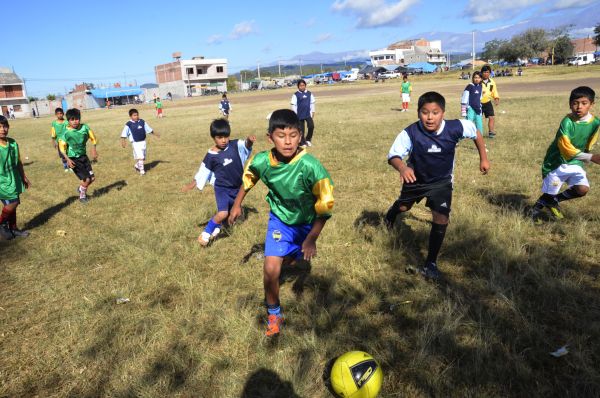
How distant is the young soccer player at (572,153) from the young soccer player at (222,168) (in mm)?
4248

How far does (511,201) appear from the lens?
6.73m

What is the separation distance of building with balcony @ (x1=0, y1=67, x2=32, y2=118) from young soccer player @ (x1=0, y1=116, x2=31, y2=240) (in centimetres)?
8538

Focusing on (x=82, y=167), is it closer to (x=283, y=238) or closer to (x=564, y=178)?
(x=283, y=238)

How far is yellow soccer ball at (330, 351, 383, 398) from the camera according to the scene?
2850 millimetres

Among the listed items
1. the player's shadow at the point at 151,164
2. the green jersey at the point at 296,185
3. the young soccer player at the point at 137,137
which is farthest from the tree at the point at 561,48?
the green jersey at the point at 296,185

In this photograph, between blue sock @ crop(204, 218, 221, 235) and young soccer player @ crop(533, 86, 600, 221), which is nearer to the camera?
young soccer player @ crop(533, 86, 600, 221)

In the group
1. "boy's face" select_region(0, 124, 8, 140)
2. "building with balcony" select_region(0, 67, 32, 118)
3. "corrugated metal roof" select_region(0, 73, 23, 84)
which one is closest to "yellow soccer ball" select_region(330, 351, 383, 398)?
"boy's face" select_region(0, 124, 8, 140)

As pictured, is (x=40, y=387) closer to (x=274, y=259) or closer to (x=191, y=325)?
(x=191, y=325)

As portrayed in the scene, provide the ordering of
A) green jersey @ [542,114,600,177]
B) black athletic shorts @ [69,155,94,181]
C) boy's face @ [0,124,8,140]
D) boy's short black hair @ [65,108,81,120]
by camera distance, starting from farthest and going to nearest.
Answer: black athletic shorts @ [69,155,94,181] → boy's short black hair @ [65,108,81,120] → boy's face @ [0,124,8,140] → green jersey @ [542,114,600,177]

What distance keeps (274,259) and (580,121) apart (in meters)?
4.50

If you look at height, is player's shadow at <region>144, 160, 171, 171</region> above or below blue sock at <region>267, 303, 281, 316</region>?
above

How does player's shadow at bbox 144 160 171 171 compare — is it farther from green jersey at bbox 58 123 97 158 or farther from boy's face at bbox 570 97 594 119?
boy's face at bbox 570 97 594 119

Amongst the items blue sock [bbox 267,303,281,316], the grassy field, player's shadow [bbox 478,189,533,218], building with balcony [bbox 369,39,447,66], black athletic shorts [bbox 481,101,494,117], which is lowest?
the grassy field

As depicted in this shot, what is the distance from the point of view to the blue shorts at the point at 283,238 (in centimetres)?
378
